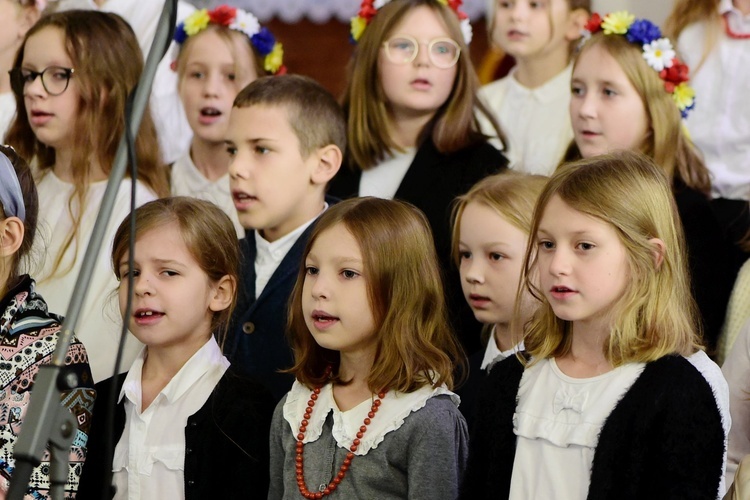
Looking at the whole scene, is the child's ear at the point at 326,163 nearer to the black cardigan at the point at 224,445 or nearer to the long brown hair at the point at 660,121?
the black cardigan at the point at 224,445

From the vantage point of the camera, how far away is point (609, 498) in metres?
1.96

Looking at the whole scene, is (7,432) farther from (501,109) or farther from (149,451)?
(501,109)

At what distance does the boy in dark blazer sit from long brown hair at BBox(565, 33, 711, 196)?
827 mm

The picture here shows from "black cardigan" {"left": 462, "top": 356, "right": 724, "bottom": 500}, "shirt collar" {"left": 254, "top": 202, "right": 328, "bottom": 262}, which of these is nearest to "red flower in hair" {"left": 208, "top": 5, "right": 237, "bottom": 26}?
"shirt collar" {"left": 254, "top": 202, "right": 328, "bottom": 262}

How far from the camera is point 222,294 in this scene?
8.63ft

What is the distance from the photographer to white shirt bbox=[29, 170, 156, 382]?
2.95 m

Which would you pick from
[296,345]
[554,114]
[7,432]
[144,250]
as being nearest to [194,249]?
[144,250]

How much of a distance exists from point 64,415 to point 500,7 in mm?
2780

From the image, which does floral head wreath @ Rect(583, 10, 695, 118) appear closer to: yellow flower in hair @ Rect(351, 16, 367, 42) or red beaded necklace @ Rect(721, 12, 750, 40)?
red beaded necklace @ Rect(721, 12, 750, 40)

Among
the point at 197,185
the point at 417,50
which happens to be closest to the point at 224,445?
the point at 197,185

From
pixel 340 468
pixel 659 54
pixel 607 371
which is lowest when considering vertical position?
pixel 340 468

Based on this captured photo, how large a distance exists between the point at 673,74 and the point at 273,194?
1.18m

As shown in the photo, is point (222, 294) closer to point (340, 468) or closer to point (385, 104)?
point (340, 468)

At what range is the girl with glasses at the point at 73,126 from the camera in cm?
313
